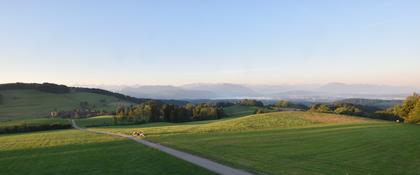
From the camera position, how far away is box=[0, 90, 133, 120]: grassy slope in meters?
155

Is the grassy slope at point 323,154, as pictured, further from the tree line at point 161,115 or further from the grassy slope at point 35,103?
the grassy slope at point 35,103

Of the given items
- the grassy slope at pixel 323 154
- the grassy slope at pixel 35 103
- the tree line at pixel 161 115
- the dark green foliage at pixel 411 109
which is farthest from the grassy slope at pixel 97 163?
the grassy slope at pixel 35 103

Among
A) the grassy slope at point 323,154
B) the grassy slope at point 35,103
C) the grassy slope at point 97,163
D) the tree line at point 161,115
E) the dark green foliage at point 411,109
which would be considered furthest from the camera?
the grassy slope at point 35,103

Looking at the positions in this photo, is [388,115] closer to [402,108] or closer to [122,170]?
[402,108]

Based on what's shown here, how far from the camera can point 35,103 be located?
180500mm

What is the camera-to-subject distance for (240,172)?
22.5 m

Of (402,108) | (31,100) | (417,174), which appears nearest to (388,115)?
(402,108)

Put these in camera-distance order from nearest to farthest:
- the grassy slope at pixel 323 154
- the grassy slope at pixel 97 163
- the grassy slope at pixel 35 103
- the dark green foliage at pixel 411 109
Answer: the grassy slope at pixel 323 154 → the grassy slope at pixel 97 163 → the dark green foliage at pixel 411 109 → the grassy slope at pixel 35 103

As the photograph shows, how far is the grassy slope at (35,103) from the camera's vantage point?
155 meters

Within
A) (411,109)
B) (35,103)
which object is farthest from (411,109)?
(35,103)

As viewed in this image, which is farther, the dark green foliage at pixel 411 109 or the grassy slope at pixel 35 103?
the grassy slope at pixel 35 103

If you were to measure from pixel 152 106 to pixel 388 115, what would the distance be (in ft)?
234

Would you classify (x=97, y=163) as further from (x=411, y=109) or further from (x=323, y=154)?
(x=411, y=109)

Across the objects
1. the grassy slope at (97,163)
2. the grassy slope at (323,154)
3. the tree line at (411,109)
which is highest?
the tree line at (411,109)
